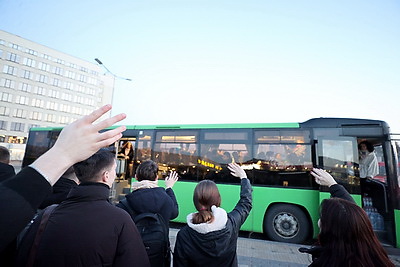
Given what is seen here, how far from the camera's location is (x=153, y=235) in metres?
2.22

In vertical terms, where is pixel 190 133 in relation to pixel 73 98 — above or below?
below

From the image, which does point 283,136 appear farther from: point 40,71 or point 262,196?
point 40,71

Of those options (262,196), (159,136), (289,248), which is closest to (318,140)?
(262,196)

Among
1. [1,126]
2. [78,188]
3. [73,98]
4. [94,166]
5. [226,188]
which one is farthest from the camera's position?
[73,98]

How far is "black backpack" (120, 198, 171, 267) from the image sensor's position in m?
2.19

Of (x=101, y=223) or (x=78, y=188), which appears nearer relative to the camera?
(x=101, y=223)

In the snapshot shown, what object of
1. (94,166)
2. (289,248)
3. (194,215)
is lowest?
(289,248)

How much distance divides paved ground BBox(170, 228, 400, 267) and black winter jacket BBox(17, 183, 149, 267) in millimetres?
3609

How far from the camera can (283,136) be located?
6.83 meters

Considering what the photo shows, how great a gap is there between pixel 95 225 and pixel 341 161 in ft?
22.3

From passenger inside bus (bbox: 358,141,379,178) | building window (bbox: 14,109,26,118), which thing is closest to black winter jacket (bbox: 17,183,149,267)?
passenger inside bus (bbox: 358,141,379,178)

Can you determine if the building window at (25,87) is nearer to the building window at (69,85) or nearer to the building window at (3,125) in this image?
the building window at (69,85)

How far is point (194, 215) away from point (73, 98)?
234 ft

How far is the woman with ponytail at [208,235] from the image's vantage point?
206 centimetres
